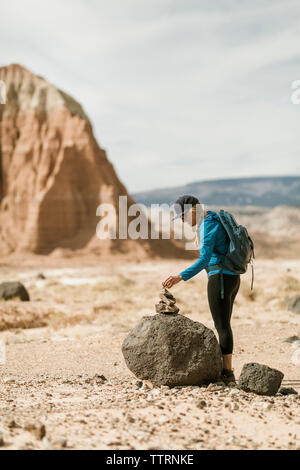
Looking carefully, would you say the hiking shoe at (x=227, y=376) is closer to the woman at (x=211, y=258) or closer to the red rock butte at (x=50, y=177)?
the woman at (x=211, y=258)

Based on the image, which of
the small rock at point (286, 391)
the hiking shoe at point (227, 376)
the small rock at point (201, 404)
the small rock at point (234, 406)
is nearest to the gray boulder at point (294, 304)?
the small rock at point (286, 391)

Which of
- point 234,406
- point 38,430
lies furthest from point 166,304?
point 38,430

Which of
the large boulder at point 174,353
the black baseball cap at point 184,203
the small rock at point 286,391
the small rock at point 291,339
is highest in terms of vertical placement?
the black baseball cap at point 184,203

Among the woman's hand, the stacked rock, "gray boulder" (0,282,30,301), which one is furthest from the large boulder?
"gray boulder" (0,282,30,301)

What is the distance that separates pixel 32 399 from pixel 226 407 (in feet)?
6.25

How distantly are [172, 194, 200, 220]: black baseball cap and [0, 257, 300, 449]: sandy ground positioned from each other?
1.75m

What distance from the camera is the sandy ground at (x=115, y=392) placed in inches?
146

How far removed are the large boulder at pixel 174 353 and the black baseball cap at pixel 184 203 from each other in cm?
113

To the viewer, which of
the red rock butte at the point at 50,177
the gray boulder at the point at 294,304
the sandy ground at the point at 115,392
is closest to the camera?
the sandy ground at the point at 115,392

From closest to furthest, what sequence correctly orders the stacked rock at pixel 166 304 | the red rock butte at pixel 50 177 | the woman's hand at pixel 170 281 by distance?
the woman's hand at pixel 170 281 < the stacked rock at pixel 166 304 < the red rock butte at pixel 50 177

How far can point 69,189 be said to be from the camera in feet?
132

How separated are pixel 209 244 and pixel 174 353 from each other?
1197 mm

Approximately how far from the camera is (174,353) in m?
5.26

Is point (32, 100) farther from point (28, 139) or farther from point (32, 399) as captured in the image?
point (32, 399)
